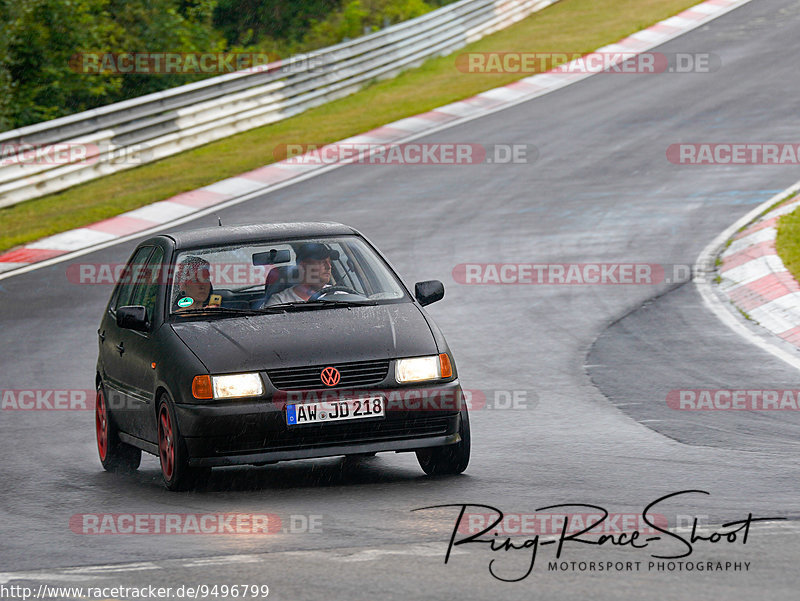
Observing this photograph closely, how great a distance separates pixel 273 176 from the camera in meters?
21.6

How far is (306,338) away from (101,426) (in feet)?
7.51

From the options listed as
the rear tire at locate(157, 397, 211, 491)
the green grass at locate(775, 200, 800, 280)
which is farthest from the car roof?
the green grass at locate(775, 200, 800, 280)

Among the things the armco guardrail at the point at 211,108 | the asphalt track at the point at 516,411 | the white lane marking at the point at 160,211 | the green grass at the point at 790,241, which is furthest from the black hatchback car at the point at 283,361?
the armco guardrail at the point at 211,108

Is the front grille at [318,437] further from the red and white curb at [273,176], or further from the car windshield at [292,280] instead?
the red and white curb at [273,176]

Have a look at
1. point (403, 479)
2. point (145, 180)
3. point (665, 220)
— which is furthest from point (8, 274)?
point (403, 479)

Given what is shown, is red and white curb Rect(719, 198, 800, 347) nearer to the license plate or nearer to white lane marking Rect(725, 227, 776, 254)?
white lane marking Rect(725, 227, 776, 254)

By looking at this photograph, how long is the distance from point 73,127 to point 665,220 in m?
10.2

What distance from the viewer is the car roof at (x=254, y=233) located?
28.4 feet

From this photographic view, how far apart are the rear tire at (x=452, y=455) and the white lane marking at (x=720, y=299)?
3.98 meters

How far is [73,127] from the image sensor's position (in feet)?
72.8

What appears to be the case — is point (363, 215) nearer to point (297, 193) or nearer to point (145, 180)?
point (297, 193)

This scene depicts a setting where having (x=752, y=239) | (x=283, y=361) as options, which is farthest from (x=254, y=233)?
(x=752, y=239)

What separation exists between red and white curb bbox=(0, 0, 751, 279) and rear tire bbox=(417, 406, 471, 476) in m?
10.0

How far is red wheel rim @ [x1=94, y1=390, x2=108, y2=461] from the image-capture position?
9133mm
